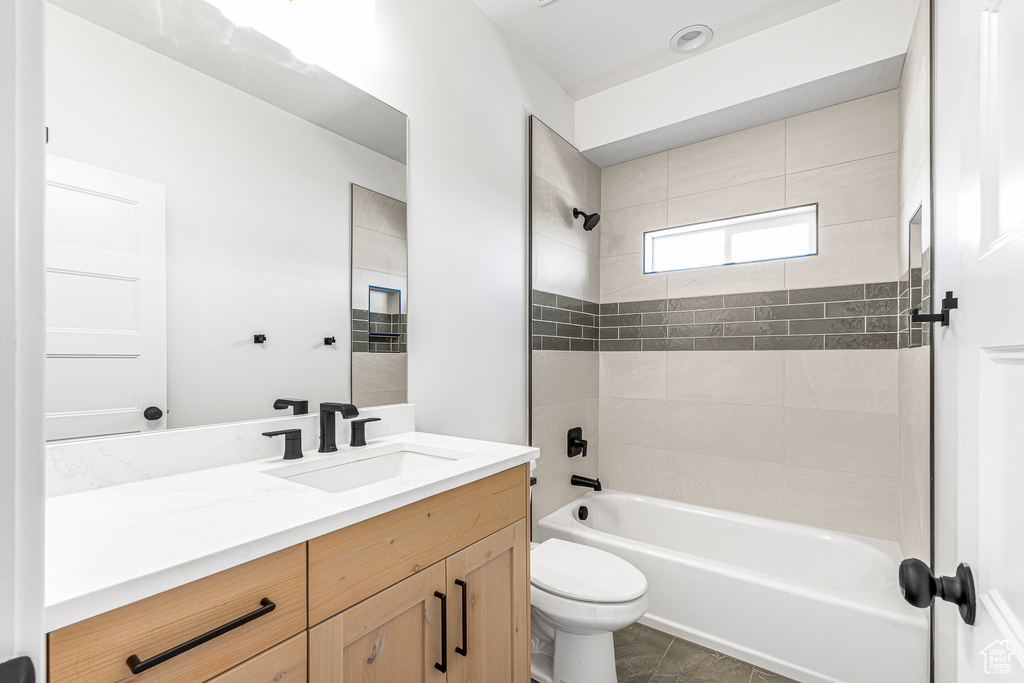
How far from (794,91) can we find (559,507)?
224 centimetres

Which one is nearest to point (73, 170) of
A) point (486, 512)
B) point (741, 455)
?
point (486, 512)

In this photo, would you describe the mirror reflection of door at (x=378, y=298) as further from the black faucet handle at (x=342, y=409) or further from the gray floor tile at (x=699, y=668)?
the gray floor tile at (x=699, y=668)

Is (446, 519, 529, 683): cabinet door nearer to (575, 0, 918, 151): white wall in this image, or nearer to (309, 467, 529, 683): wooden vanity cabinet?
(309, 467, 529, 683): wooden vanity cabinet

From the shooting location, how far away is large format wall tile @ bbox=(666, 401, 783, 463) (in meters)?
2.40

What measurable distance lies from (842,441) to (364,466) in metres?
2.14

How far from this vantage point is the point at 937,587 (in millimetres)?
598

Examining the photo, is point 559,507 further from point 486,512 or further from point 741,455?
point 486,512

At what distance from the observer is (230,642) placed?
0.69 m

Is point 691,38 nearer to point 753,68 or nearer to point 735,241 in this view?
point 753,68

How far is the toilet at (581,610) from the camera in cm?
159

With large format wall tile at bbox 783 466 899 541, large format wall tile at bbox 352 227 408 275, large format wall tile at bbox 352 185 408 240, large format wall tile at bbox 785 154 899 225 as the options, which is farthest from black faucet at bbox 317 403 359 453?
large format wall tile at bbox 785 154 899 225

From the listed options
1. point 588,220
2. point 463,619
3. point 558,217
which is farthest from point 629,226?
point 463,619

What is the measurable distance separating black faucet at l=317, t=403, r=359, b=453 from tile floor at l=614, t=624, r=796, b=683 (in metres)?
1.40

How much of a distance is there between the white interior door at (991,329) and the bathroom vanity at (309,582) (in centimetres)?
84
